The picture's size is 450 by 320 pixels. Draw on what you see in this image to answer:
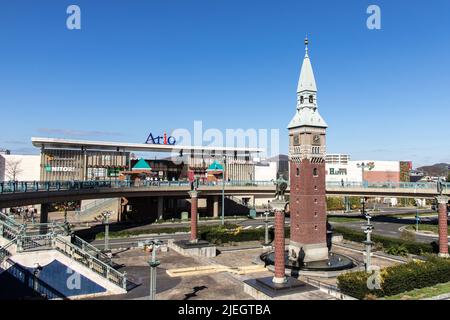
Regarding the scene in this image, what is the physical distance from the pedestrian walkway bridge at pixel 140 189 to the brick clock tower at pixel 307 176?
26323 mm

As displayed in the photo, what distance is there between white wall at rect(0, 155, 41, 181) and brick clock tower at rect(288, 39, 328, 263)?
75.8 metres

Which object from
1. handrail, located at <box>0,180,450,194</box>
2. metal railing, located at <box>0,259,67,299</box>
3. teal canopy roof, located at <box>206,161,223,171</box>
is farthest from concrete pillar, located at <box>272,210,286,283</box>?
teal canopy roof, located at <box>206,161,223,171</box>

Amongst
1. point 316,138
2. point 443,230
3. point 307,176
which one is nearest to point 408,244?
point 443,230

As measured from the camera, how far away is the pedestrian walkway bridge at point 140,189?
40.3 metres

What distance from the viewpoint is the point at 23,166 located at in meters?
90.1

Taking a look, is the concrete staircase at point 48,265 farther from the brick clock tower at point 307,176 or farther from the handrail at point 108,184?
the brick clock tower at point 307,176

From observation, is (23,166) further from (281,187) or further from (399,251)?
(399,251)

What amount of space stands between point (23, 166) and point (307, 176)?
8070 cm

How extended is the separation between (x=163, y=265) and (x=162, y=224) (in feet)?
99.6

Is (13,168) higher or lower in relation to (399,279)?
higher
